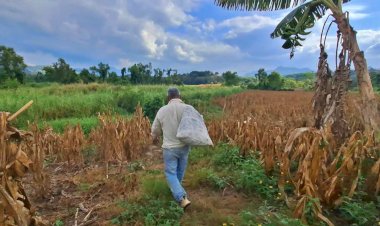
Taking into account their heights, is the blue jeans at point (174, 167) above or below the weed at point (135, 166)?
above

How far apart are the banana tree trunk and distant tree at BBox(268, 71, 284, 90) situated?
32.1m

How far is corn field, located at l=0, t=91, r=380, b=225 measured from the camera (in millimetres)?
3547

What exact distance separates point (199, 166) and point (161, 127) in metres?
2.00

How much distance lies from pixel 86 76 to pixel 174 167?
3734cm

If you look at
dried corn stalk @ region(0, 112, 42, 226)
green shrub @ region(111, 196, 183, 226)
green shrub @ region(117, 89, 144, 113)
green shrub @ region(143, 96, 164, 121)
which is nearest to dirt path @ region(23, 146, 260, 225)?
green shrub @ region(111, 196, 183, 226)

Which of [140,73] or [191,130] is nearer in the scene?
[191,130]

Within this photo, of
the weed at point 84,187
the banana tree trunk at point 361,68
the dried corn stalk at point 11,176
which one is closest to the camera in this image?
the dried corn stalk at point 11,176

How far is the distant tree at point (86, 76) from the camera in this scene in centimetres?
3976

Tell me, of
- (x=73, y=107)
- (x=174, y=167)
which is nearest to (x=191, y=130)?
(x=174, y=167)

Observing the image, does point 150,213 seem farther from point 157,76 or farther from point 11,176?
point 157,76

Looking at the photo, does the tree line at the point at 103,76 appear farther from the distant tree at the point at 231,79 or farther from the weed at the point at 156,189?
the weed at the point at 156,189

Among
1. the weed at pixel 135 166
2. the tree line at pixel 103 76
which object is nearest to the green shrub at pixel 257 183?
the weed at pixel 135 166

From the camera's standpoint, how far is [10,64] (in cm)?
3312

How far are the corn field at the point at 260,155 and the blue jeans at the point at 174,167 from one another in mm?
1182
